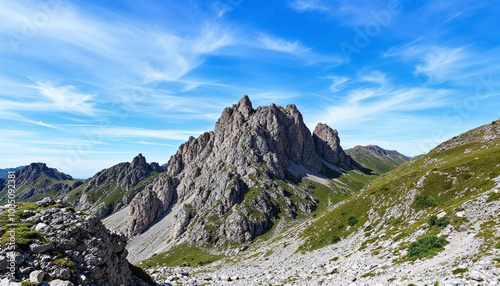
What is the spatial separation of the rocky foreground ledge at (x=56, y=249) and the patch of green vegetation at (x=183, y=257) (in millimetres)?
145554

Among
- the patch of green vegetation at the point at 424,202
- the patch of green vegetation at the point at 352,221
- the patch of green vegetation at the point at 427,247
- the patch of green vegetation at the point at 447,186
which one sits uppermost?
the patch of green vegetation at the point at 447,186

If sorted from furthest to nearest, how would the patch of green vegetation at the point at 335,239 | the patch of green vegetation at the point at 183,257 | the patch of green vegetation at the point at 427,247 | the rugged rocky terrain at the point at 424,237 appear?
the patch of green vegetation at the point at 183,257
the patch of green vegetation at the point at 335,239
the patch of green vegetation at the point at 427,247
the rugged rocky terrain at the point at 424,237

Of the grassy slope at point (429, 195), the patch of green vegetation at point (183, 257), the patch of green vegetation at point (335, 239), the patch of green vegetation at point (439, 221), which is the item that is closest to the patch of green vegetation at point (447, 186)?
the grassy slope at point (429, 195)

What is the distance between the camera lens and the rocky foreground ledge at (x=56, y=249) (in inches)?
806

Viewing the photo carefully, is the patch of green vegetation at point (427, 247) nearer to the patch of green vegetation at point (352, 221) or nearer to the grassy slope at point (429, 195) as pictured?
the grassy slope at point (429, 195)

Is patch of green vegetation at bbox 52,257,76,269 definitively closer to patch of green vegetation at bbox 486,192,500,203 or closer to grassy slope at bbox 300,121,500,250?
grassy slope at bbox 300,121,500,250

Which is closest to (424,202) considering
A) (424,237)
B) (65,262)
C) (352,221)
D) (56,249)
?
(352,221)

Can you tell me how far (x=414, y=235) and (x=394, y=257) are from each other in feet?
25.9

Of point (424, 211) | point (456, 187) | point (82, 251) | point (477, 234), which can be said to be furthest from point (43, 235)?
point (456, 187)

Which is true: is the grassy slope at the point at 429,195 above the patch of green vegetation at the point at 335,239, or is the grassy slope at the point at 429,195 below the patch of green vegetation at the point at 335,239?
Result: above

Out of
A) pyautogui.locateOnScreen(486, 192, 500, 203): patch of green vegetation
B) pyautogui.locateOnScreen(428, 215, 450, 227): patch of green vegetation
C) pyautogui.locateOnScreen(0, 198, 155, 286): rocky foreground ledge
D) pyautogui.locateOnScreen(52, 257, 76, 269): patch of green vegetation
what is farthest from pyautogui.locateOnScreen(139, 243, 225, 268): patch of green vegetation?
pyautogui.locateOnScreen(486, 192, 500, 203): patch of green vegetation

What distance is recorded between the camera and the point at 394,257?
32.0 meters

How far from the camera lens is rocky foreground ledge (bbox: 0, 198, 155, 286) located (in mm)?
20484

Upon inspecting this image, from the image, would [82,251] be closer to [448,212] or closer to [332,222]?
[448,212]
